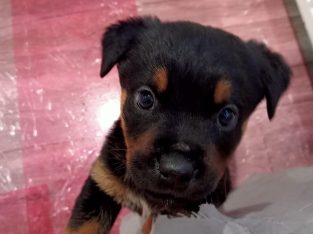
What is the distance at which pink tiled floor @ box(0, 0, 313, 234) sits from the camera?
1.90m

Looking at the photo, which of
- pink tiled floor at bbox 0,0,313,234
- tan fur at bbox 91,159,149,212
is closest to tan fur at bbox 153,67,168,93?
tan fur at bbox 91,159,149,212

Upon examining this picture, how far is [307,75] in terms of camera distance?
7.09 feet

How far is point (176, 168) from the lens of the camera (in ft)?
3.74

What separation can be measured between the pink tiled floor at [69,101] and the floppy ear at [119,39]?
26.3 inches

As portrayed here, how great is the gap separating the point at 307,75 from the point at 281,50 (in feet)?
0.48

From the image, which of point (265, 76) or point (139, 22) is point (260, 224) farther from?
point (139, 22)

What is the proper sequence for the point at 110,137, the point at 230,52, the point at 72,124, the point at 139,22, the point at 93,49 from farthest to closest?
1. the point at 93,49
2. the point at 72,124
3. the point at 110,137
4. the point at 139,22
5. the point at 230,52

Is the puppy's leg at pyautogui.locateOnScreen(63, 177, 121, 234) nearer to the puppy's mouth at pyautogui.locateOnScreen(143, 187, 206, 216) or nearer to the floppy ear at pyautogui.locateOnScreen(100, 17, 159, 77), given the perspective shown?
the puppy's mouth at pyautogui.locateOnScreen(143, 187, 206, 216)

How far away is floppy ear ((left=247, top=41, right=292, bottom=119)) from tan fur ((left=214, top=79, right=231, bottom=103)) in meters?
0.17

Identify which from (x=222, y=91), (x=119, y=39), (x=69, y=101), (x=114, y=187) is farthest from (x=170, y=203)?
(x=69, y=101)

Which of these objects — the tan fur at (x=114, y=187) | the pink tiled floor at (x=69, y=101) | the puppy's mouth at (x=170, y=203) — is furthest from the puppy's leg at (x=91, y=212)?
the pink tiled floor at (x=69, y=101)

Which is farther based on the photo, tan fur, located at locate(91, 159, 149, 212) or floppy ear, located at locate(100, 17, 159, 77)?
tan fur, located at locate(91, 159, 149, 212)

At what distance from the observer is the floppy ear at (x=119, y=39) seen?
135cm

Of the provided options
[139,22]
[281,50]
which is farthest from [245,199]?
[281,50]
